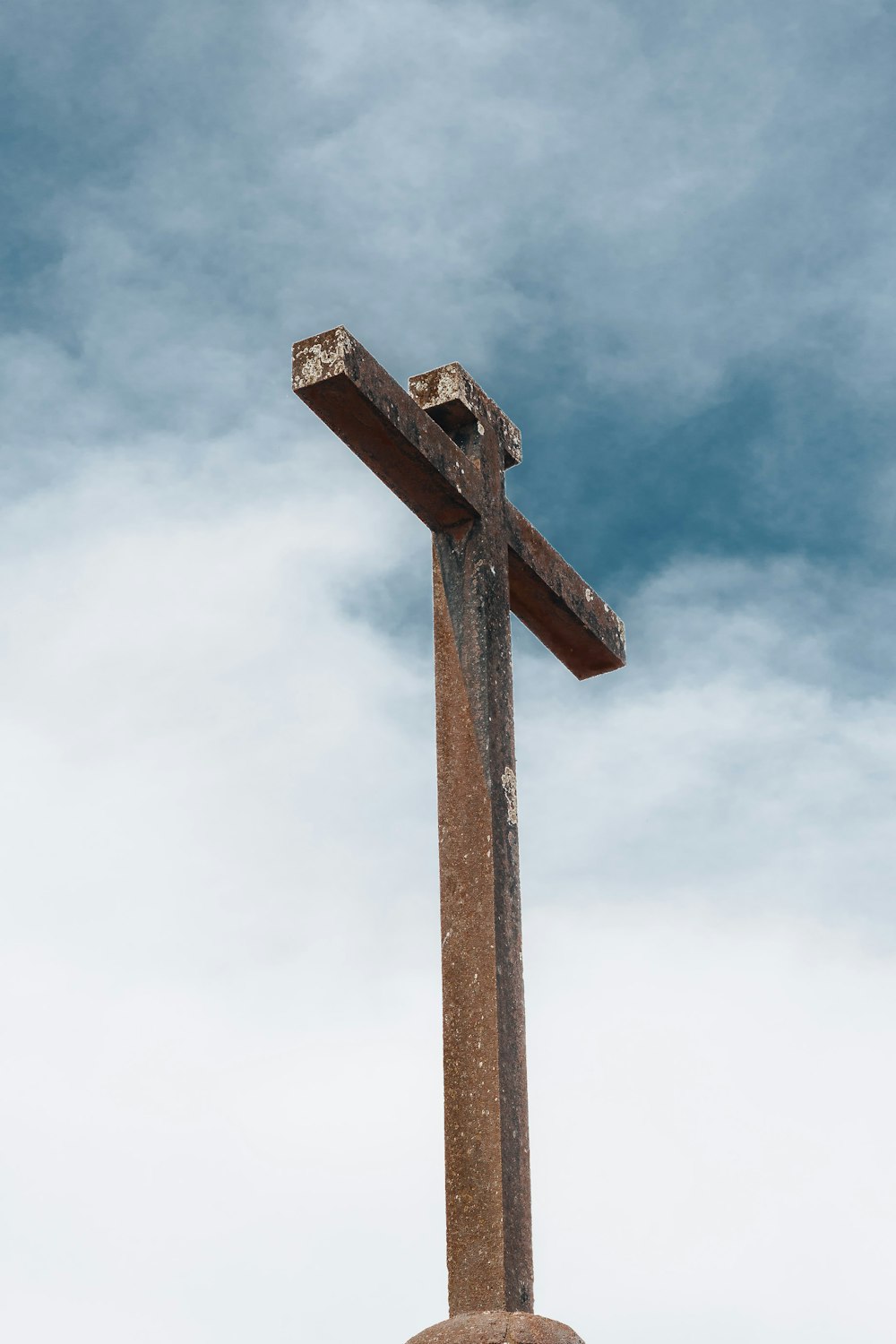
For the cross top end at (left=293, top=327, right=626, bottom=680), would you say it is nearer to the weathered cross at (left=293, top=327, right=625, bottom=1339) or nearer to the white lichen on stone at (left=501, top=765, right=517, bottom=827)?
the weathered cross at (left=293, top=327, right=625, bottom=1339)

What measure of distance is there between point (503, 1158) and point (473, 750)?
1.20 m

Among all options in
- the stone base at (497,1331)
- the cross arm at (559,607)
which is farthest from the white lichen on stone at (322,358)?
the stone base at (497,1331)

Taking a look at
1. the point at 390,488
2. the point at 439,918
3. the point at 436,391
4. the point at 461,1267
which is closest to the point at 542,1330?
the point at 461,1267

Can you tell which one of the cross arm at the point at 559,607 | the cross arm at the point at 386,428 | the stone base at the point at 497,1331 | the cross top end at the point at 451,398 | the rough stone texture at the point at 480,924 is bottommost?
the stone base at the point at 497,1331

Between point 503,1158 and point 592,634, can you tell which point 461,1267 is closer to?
point 503,1158

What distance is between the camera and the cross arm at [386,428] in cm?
495

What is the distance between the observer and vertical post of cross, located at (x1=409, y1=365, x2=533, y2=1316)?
14.8 feet

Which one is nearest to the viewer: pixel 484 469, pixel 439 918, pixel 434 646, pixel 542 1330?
pixel 542 1330

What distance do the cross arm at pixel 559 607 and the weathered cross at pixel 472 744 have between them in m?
0.01

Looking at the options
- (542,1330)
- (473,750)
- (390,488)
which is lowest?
(542,1330)

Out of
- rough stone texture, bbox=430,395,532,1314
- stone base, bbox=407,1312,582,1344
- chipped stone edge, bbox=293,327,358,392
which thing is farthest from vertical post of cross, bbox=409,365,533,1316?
chipped stone edge, bbox=293,327,358,392

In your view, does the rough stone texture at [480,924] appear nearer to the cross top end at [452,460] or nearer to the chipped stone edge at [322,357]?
the cross top end at [452,460]

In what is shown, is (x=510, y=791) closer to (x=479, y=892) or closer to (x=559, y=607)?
(x=479, y=892)

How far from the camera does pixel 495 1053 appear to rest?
15.2ft
